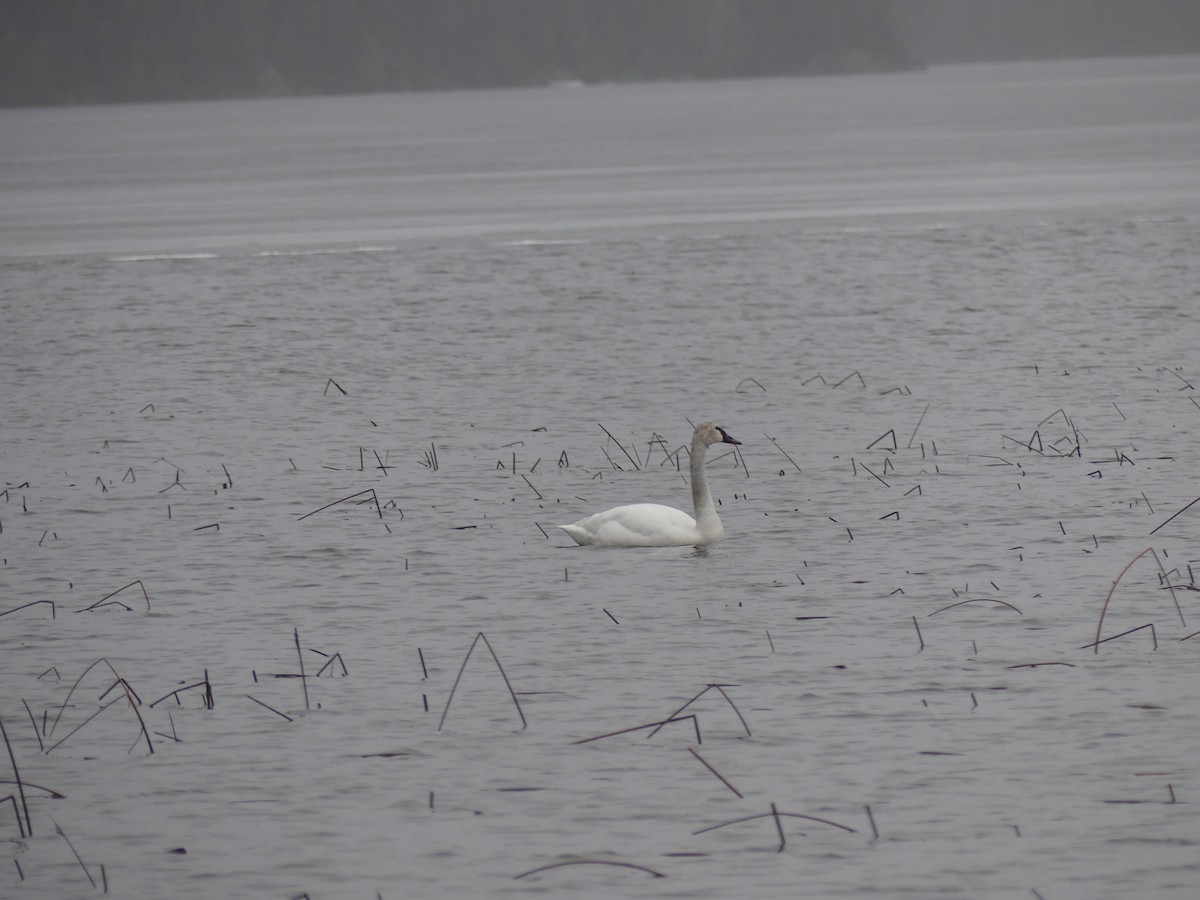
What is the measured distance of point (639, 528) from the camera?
1677 centimetres

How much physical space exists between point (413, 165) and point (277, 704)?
90.2 meters

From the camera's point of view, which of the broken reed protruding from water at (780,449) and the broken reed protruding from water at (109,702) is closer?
the broken reed protruding from water at (109,702)

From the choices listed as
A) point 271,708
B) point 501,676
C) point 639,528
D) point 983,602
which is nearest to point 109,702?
point 271,708

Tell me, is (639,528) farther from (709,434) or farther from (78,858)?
(78,858)

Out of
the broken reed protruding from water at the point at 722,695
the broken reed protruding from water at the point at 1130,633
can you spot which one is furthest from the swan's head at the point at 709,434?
the broken reed protruding from water at the point at 722,695

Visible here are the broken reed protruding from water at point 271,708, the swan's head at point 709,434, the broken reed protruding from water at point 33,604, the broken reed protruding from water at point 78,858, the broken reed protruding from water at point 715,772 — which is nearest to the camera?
the broken reed protruding from water at point 78,858

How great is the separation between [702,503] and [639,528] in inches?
20.2

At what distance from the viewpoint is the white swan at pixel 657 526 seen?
16703 millimetres

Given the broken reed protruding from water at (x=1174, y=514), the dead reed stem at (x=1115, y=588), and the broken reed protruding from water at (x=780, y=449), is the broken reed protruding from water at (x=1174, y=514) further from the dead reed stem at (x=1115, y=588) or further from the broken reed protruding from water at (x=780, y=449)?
the broken reed protruding from water at (x=780, y=449)

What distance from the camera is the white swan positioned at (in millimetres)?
16703

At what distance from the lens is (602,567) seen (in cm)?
1625

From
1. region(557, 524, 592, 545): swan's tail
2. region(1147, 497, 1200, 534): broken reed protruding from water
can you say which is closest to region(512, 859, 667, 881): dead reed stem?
region(557, 524, 592, 545): swan's tail

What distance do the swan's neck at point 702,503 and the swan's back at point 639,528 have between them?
89 millimetres

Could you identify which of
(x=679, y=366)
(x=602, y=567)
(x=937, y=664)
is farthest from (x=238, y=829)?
(x=679, y=366)
